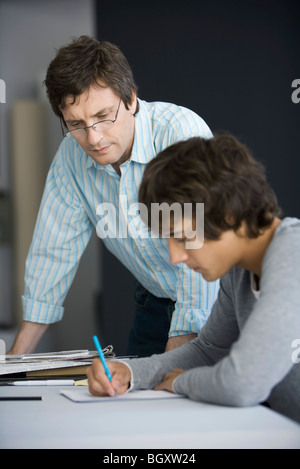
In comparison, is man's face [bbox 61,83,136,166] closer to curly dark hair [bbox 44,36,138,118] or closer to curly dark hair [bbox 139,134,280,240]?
curly dark hair [bbox 44,36,138,118]

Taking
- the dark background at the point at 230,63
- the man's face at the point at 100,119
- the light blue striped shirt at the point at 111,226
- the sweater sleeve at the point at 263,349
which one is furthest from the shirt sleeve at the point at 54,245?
the dark background at the point at 230,63

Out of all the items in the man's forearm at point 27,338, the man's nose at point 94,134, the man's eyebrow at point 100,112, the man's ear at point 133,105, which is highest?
the man's ear at point 133,105

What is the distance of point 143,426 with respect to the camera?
821 mm

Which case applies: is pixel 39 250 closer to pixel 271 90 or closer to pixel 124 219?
pixel 124 219

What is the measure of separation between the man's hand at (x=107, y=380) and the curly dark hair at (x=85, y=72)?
67cm

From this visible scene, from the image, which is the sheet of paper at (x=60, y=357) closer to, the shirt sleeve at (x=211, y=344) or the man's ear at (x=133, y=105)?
the shirt sleeve at (x=211, y=344)

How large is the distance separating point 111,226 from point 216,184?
0.73 m

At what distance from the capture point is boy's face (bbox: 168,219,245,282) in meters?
1.02

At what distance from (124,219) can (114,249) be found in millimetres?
122

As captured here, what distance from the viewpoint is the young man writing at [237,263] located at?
0.89 m

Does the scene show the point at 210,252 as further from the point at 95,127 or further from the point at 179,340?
the point at 95,127

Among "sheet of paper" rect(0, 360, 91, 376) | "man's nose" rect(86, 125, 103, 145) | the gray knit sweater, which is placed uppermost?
"man's nose" rect(86, 125, 103, 145)

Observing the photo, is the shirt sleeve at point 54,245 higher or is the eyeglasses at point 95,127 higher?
the eyeglasses at point 95,127

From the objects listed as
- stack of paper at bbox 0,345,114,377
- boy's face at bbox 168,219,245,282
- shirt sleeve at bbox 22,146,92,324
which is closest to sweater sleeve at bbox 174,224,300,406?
boy's face at bbox 168,219,245,282
